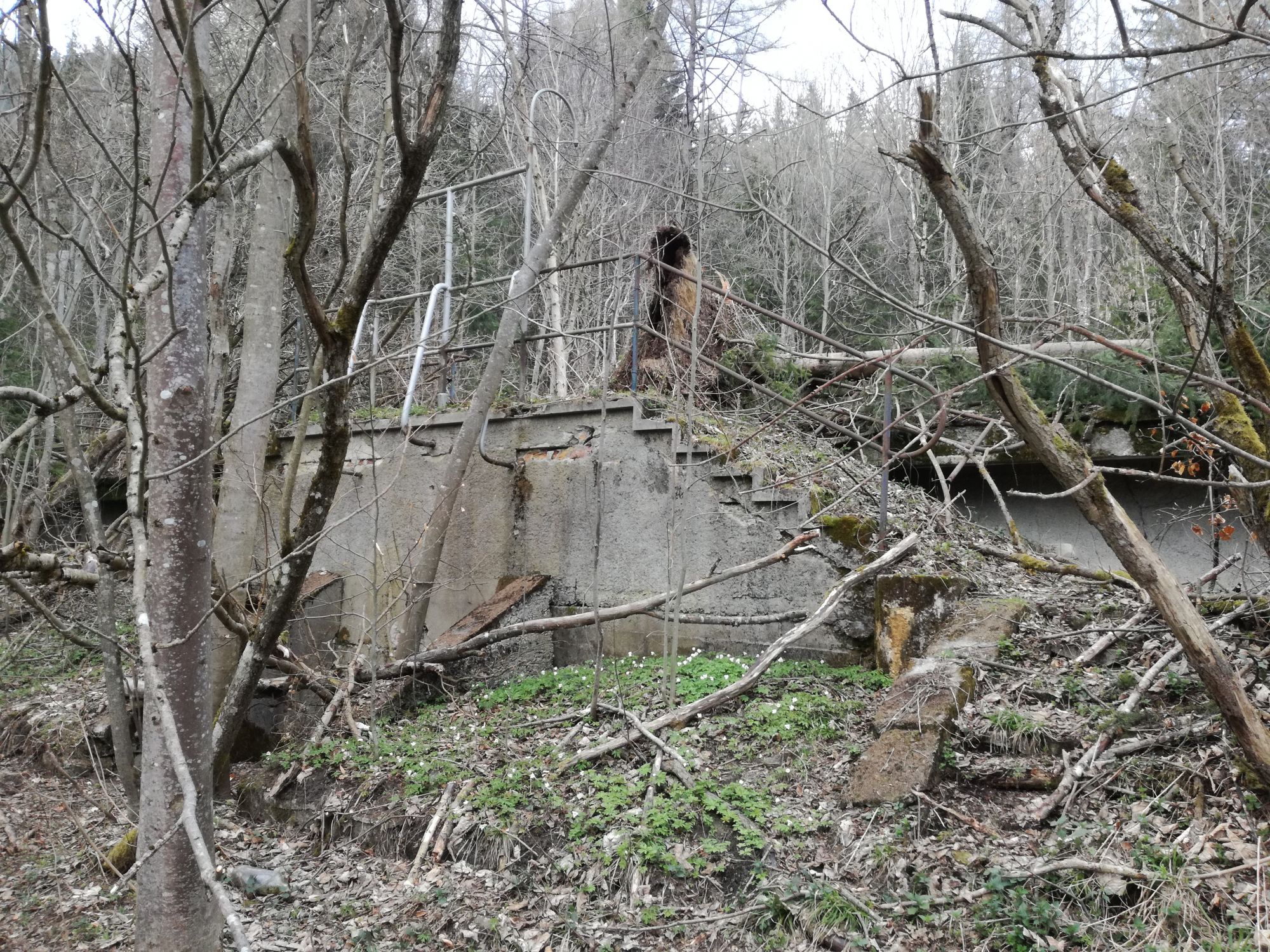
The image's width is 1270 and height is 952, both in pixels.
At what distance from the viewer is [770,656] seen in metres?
5.94

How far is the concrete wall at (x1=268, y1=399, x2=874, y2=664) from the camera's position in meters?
6.71

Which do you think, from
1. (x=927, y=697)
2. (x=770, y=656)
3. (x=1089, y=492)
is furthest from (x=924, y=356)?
(x=1089, y=492)

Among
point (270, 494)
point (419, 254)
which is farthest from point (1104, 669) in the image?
point (419, 254)

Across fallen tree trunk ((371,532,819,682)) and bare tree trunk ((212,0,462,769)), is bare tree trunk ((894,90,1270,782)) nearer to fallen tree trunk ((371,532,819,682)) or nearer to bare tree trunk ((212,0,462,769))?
bare tree trunk ((212,0,462,769))

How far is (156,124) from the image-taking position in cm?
316

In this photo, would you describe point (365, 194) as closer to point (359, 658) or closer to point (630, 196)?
point (630, 196)

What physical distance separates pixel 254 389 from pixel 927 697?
490cm

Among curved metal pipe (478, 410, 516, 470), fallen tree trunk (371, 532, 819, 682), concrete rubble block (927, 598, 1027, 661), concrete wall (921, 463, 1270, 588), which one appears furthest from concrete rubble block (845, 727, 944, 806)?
concrete wall (921, 463, 1270, 588)

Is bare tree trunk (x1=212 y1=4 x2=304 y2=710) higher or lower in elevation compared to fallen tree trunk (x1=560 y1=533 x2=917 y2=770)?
higher

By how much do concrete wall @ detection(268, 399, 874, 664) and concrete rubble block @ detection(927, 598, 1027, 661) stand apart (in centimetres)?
63

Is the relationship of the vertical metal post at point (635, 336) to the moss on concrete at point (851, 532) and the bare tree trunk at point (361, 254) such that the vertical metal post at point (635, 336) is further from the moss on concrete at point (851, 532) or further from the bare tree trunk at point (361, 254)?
the bare tree trunk at point (361, 254)

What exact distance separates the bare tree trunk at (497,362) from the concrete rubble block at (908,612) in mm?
3521

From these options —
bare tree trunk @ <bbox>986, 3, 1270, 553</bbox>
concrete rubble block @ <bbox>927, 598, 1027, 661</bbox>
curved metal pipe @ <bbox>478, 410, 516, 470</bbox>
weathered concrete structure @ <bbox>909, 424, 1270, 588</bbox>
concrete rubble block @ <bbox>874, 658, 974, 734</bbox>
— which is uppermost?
bare tree trunk @ <bbox>986, 3, 1270, 553</bbox>

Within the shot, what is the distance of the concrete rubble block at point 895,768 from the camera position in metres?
4.31
